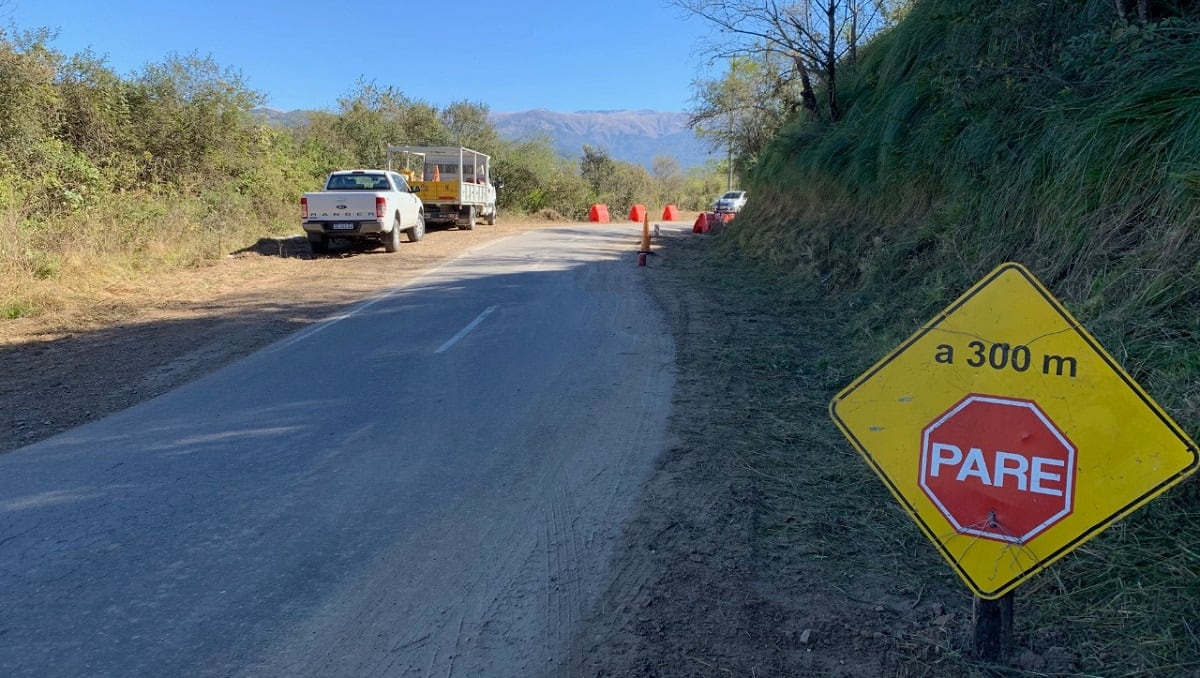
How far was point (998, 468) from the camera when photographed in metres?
2.80

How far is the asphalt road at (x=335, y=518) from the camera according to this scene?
3.30 metres

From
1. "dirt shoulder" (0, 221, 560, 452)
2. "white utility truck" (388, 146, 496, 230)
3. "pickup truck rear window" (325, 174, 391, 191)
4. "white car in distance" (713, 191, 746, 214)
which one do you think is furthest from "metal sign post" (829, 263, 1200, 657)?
"white car in distance" (713, 191, 746, 214)

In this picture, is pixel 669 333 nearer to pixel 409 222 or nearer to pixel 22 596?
pixel 22 596

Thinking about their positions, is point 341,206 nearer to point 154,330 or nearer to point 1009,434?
point 154,330

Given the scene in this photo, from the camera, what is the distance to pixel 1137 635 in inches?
119

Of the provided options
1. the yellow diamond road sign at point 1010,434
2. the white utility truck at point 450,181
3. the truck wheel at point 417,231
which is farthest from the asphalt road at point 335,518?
the white utility truck at point 450,181

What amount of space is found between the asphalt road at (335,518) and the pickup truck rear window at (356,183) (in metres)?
12.3

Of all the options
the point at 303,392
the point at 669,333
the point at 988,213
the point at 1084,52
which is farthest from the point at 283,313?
the point at 1084,52

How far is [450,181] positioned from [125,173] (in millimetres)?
10617

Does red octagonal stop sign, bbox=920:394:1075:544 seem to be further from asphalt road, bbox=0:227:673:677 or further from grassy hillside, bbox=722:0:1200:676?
asphalt road, bbox=0:227:673:677

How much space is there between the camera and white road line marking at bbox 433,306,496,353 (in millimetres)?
9023

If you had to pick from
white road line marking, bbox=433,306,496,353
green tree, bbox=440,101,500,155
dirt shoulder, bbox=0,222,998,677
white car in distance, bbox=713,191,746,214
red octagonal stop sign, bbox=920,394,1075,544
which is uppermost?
green tree, bbox=440,101,500,155

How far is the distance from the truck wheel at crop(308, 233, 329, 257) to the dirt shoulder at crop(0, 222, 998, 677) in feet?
24.4

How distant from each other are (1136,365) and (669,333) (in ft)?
18.8
